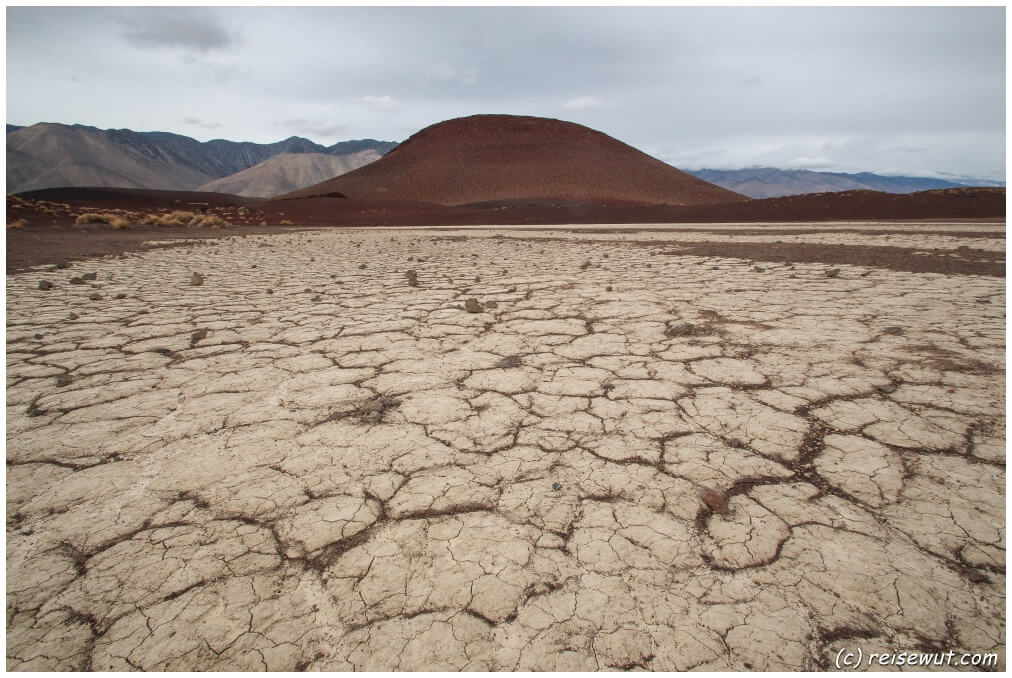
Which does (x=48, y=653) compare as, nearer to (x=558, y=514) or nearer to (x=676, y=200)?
A: (x=558, y=514)

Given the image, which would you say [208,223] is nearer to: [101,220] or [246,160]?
[101,220]

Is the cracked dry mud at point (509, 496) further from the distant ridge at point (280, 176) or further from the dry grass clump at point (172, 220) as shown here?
the distant ridge at point (280, 176)

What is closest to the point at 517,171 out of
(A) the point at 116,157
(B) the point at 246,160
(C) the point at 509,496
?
(C) the point at 509,496

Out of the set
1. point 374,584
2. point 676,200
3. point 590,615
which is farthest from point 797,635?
point 676,200

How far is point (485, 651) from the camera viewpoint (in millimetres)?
773

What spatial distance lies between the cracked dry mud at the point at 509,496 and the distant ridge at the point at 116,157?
105680 mm

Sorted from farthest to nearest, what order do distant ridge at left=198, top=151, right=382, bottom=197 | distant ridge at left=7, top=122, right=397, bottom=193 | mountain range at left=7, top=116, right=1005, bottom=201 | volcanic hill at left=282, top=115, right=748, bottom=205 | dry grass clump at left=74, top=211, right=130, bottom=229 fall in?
1. distant ridge at left=198, top=151, right=382, bottom=197
2. distant ridge at left=7, top=122, right=397, bottom=193
3. mountain range at left=7, top=116, right=1005, bottom=201
4. volcanic hill at left=282, top=115, right=748, bottom=205
5. dry grass clump at left=74, top=211, right=130, bottom=229

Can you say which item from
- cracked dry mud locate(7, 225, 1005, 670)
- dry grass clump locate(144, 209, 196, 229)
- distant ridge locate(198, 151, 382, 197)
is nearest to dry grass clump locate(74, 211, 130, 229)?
dry grass clump locate(144, 209, 196, 229)

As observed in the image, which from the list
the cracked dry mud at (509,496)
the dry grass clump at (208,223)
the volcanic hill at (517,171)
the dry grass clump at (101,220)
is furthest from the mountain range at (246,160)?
the cracked dry mud at (509,496)

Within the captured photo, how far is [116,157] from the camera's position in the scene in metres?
106

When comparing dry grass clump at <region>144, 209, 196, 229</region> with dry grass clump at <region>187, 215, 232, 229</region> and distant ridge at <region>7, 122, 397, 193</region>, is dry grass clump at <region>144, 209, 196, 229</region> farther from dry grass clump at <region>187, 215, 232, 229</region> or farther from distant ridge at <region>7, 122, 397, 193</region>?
distant ridge at <region>7, 122, 397, 193</region>

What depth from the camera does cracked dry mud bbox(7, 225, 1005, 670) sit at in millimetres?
801

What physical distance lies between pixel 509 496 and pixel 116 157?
14370 centimetres

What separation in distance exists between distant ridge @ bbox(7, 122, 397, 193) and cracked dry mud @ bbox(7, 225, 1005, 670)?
106 m
